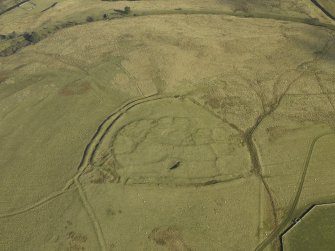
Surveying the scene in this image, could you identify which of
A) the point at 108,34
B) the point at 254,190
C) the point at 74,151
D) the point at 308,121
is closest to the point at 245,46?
the point at 308,121

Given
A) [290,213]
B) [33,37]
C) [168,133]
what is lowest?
[290,213]

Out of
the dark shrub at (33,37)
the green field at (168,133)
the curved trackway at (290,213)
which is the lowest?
the curved trackway at (290,213)

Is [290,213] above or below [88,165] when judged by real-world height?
below

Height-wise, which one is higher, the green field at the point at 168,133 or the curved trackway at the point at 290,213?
the green field at the point at 168,133

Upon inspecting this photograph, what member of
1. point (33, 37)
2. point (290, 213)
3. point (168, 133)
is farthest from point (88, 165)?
point (33, 37)

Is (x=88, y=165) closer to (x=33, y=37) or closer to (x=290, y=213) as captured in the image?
(x=290, y=213)

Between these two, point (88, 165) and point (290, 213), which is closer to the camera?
point (290, 213)

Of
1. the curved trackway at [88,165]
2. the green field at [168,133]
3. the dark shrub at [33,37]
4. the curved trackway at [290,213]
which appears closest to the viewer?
the curved trackway at [290,213]

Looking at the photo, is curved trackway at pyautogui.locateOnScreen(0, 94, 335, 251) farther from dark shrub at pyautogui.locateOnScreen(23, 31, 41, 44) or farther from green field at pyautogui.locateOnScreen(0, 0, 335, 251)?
dark shrub at pyautogui.locateOnScreen(23, 31, 41, 44)

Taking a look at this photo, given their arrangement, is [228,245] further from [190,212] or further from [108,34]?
[108,34]

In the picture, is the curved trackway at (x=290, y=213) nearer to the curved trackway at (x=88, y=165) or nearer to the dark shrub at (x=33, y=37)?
the curved trackway at (x=88, y=165)

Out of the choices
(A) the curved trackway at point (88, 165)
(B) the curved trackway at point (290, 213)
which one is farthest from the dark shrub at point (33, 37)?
(B) the curved trackway at point (290, 213)

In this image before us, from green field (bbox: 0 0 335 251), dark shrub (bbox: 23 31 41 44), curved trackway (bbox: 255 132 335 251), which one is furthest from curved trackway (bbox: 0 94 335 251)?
dark shrub (bbox: 23 31 41 44)
